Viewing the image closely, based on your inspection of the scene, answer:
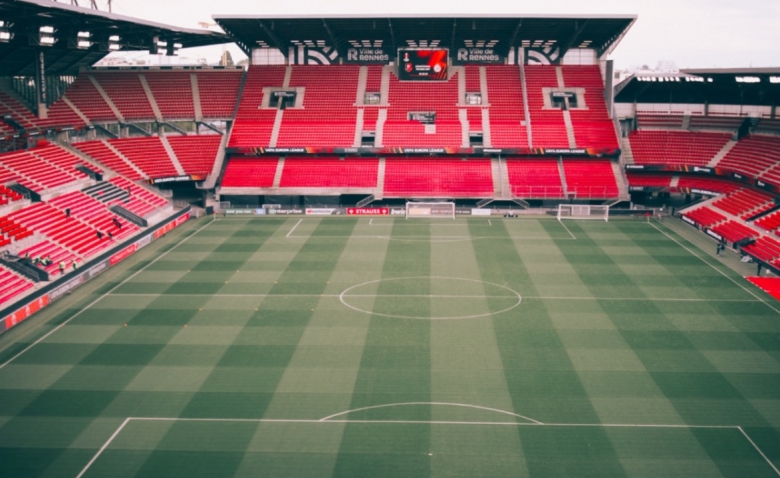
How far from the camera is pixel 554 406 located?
2517cm

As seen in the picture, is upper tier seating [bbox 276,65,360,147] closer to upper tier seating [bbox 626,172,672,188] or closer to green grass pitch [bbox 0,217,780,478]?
green grass pitch [bbox 0,217,780,478]

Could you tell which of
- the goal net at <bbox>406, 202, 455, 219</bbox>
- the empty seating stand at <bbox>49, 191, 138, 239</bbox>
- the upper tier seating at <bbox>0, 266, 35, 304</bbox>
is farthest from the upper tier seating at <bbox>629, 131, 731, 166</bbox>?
the upper tier seating at <bbox>0, 266, 35, 304</bbox>

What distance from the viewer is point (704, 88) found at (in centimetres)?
6625

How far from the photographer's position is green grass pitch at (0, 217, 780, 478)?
22047mm

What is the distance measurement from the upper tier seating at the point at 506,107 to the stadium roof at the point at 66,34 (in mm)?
29770

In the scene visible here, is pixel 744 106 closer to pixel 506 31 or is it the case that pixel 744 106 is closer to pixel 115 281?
pixel 506 31

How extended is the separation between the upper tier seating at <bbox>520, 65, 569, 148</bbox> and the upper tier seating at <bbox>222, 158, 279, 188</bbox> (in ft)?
88.4

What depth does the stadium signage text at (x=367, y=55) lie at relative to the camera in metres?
76.7

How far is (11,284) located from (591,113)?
56546mm

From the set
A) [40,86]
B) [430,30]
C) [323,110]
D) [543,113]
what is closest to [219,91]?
[323,110]

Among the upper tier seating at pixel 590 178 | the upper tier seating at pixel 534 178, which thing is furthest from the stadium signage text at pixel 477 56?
the upper tier seating at pixel 590 178

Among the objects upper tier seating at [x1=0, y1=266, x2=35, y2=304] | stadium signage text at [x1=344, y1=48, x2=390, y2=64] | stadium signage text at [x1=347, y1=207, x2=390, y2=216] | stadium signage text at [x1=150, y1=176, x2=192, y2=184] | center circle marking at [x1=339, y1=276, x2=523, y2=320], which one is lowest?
center circle marking at [x1=339, y1=276, x2=523, y2=320]

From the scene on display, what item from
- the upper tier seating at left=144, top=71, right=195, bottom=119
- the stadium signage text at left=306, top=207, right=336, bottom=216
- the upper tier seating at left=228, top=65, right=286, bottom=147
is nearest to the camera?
the stadium signage text at left=306, top=207, right=336, bottom=216

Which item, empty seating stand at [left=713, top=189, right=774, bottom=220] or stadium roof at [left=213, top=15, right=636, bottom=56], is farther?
stadium roof at [left=213, top=15, right=636, bottom=56]
